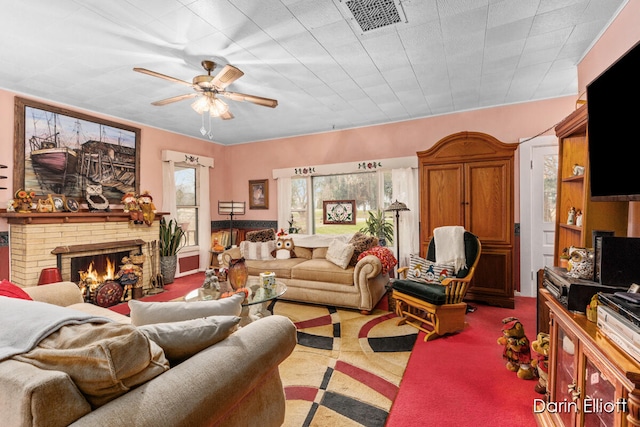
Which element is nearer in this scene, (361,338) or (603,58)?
(603,58)

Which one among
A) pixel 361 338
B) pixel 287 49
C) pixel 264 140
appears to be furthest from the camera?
pixel 264 140

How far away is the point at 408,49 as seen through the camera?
8.71 feet

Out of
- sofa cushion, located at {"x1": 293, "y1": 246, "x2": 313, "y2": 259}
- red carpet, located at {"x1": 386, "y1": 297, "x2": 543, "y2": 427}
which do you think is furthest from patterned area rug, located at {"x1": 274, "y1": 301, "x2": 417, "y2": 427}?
sofa cushion, located at {"x1": 293, "y1": 246, "x2": 313, "y2": 259}

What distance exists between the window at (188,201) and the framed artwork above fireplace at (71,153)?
0.84 metres

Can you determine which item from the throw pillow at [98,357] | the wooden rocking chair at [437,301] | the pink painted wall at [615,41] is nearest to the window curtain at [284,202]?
the wooden rocking chair at [437,301]

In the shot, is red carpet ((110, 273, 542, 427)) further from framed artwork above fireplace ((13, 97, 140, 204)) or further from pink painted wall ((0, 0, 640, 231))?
framed artwork above fireplace ((13, 97, 140, 204))

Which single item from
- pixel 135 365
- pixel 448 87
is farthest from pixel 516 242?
pixel 135 365

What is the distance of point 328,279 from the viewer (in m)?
3.73

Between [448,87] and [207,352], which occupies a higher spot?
[448,87]

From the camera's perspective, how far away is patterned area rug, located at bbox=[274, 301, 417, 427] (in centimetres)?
185

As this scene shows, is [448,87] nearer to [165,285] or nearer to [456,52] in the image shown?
[456,52]

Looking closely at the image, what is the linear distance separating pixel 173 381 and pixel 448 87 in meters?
3.78

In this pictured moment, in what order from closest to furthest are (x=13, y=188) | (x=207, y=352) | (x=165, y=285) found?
(x=207, y=352) < (x=13, y=188) < (x=165, y=285)

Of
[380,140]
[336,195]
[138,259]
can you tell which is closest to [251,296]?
[138,259]
